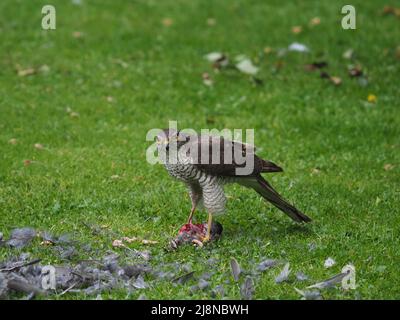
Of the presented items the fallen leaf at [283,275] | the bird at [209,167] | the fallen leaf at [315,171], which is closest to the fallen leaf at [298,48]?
the fallen leaf at [315,171]

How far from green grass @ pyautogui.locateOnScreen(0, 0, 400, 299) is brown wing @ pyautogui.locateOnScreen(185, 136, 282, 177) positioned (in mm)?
640

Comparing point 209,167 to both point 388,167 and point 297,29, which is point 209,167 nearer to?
point 388,167

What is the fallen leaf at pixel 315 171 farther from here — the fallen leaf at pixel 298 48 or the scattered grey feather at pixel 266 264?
the fallen leaf at pixel 298 48

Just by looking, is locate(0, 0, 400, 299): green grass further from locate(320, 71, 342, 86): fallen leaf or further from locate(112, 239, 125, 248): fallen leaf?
locate(320, 71, 342, 86): fallen leaf

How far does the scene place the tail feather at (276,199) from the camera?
713 cm

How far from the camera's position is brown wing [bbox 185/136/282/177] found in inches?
260

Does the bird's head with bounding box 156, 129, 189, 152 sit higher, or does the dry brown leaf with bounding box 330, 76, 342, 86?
the bird's head with bounding box 156, 129, 189, 152

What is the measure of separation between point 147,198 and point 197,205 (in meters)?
0.88

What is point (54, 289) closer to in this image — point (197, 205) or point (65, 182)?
point (197, 205)

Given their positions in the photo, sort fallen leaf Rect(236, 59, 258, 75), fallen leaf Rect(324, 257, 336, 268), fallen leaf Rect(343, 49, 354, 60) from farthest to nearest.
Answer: fallen leaf Rect(343, 49, 354, 60), fallen leaf Rect(236, 59, 258, 75), fallen leaf Rect(324, 257, 336, 268)

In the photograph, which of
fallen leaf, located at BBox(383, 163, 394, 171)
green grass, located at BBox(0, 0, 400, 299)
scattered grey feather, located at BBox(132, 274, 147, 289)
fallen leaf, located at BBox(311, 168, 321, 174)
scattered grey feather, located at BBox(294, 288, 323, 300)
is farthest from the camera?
fallen leaf, located at BBox(383, 163, 394, 171)

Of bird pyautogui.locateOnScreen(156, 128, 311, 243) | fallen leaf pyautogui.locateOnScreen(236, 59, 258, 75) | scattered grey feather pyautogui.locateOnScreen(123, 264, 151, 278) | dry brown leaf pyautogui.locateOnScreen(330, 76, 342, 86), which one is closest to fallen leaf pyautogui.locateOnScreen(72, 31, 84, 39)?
fallen leaf pyautogui.locateOnScreen(236, 59, 258, 75)

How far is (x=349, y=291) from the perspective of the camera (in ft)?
19.4
